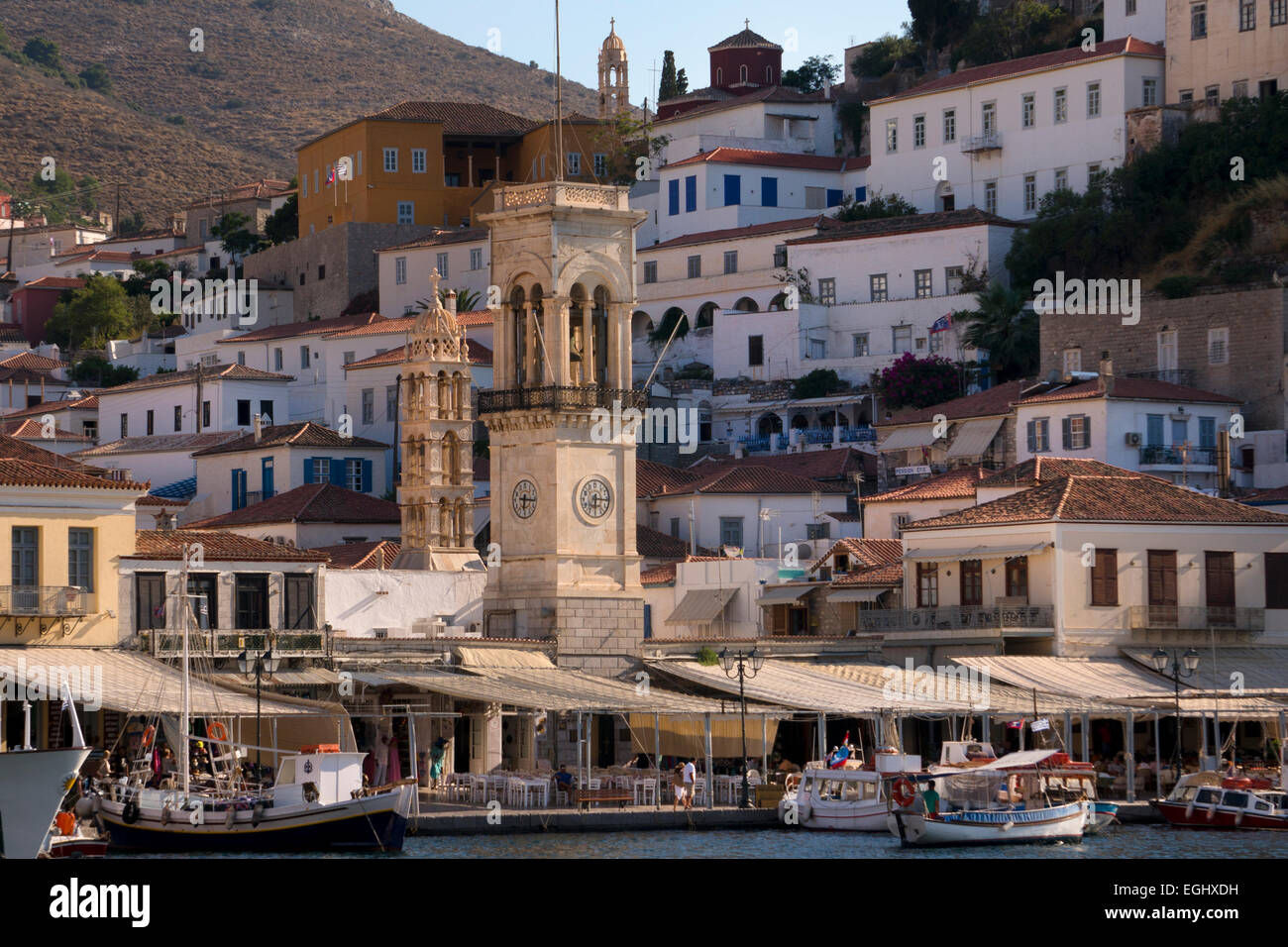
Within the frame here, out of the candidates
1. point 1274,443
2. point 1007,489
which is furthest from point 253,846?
point 1274,443

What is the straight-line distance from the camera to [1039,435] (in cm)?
6297

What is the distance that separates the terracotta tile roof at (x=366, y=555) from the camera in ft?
184

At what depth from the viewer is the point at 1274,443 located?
63000 millimetres

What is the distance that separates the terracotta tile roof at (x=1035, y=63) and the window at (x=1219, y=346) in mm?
14680

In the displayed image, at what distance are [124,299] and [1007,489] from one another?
64.0 metres

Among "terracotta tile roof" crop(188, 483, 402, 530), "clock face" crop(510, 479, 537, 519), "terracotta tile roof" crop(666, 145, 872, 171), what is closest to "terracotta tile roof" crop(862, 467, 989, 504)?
"terracotta tile roof" crop(188, 483, 402, 530)

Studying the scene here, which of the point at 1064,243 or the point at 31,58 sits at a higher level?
the point at 31,58

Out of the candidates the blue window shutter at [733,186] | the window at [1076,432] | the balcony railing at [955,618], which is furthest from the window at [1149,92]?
the balcony railing at [955,618]

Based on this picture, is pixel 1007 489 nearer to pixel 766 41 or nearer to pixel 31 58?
pixel 766 41

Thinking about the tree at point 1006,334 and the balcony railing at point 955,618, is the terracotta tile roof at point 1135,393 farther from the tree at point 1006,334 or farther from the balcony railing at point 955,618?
the balcony railing at point 955,618

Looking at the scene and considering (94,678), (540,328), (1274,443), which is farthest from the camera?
(1274,443)

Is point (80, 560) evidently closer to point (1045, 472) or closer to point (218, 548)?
point (218, 548)

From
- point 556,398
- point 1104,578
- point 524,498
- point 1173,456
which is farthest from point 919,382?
point 556,398

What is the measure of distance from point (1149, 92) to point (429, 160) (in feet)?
112
